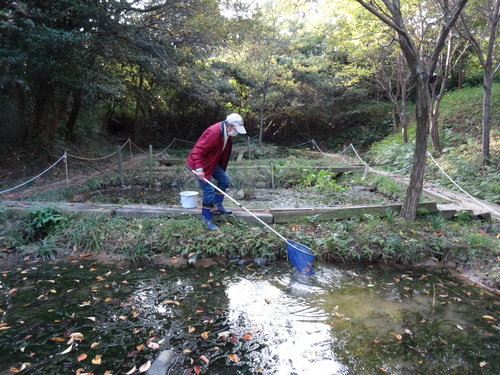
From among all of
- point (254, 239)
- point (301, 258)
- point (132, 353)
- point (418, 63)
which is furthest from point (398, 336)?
point (418, 63)

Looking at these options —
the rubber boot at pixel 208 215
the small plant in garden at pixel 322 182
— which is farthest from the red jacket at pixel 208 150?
the small plant in garden at pixel 322 182

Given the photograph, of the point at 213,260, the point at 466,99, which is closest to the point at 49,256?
the point at 213,260

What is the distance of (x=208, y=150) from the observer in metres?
4.93

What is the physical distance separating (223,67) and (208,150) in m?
14.1

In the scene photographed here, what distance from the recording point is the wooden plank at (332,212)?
18.2 ft

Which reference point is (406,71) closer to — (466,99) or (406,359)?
(466,99)

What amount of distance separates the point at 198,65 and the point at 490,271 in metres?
12.5

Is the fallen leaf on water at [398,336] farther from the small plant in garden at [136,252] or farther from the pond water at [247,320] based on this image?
the small plant in garden at [136,252]

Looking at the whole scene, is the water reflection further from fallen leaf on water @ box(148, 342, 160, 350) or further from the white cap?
the white cap

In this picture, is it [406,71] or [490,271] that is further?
[406,71]

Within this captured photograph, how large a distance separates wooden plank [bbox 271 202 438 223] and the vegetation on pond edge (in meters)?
0.13

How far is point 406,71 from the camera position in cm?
1407

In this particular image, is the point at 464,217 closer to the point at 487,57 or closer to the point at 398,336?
the point at 398,336

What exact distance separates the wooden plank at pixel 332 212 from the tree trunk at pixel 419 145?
0.35m
